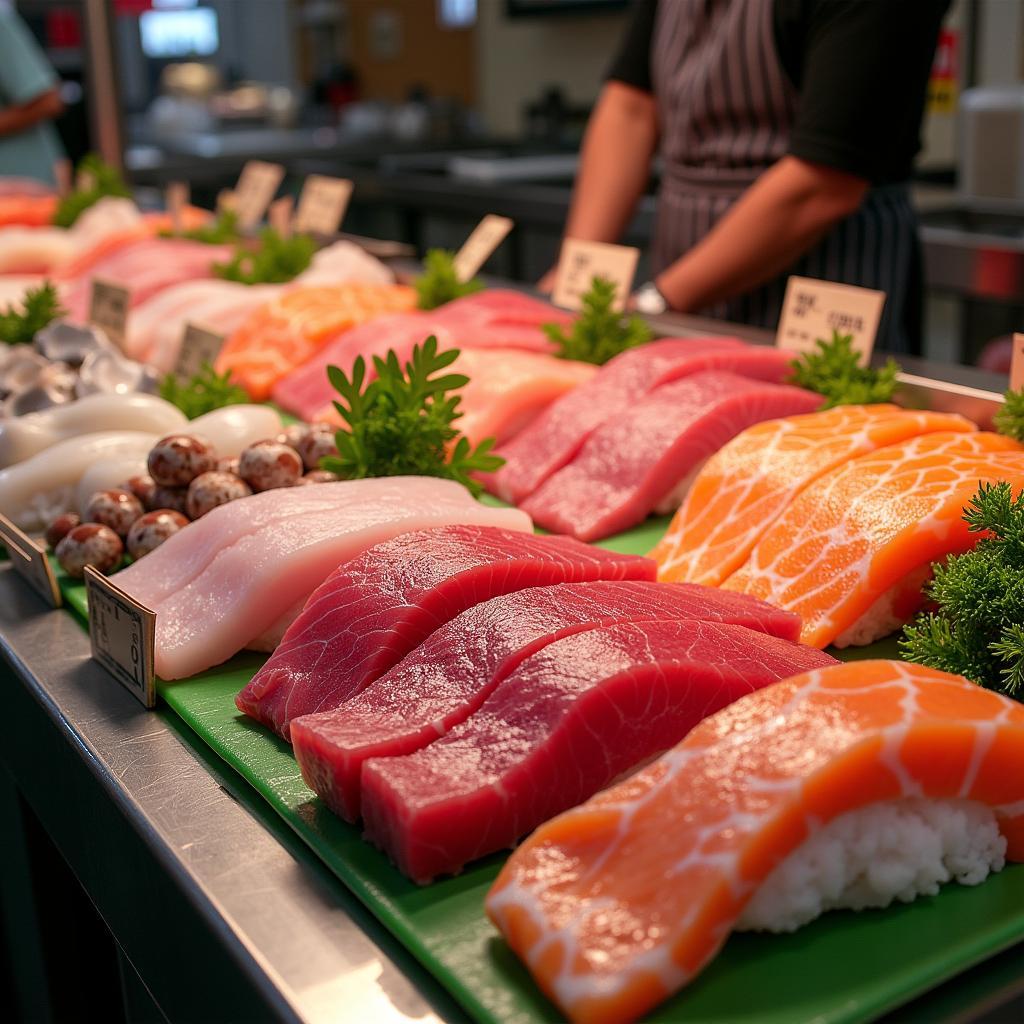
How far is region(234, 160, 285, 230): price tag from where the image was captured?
425 cm

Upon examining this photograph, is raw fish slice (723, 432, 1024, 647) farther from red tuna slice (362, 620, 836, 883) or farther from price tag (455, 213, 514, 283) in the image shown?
price tag (455, 213, 514, 283)

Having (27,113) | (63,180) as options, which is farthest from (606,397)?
(27,113)

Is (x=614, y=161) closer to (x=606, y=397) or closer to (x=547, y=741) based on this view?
(x=606, y=397)

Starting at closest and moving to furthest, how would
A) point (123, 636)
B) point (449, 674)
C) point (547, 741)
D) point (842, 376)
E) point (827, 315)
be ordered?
point (547, 741)
point (449, 674)
point (123, 636)
point (842, 376)
point (827, 315)

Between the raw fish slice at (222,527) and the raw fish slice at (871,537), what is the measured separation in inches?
20.8

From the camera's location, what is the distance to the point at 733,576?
5.96 feet

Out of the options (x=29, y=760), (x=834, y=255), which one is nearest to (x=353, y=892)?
(x=29, y=760)

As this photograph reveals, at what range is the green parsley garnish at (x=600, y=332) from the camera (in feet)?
8.63

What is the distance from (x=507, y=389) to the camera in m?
2.40

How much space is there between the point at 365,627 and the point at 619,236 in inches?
100

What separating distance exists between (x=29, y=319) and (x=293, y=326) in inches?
26.7

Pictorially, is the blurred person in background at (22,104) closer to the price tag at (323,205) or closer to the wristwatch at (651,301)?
the price tag at (323,205)

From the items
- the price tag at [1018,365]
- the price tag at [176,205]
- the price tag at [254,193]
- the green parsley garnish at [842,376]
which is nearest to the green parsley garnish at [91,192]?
the price tag at [176,205]

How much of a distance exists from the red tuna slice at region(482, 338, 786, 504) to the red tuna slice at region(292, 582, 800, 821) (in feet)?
2.57
